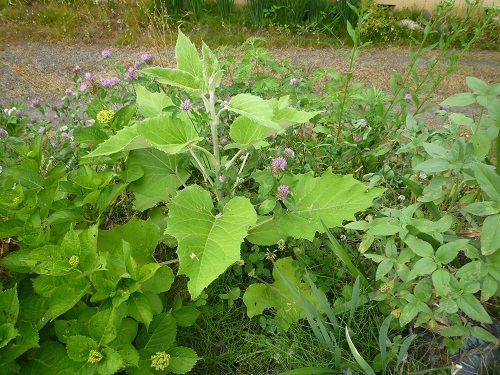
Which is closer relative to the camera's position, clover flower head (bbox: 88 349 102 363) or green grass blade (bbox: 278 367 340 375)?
clover flower head (bbox: 88 349 102 363)

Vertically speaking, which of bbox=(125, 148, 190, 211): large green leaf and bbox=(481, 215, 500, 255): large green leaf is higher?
bbox=(481, 215, 500, 255): large green leaf

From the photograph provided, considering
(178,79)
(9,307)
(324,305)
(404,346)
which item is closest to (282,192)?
(324,305)

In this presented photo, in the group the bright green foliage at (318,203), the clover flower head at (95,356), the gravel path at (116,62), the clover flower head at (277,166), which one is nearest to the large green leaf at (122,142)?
→ the clover flower head at (277,166)

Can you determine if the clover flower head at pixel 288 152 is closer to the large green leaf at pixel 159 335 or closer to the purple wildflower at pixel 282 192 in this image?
the purple wildflower at pixel 282 192

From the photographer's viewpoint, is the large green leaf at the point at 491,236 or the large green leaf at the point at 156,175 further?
the large green leaf at the point at 156,175

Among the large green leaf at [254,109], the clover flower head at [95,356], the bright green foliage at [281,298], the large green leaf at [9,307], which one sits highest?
the large green leaf at [254,109]

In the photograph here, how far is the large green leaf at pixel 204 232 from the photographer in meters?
1.35

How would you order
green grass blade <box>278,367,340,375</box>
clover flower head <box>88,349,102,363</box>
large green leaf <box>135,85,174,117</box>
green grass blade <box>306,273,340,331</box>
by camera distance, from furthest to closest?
large green leaf <box>135,85,174,117</box> → green grass blade <box>306,273,340,331</box> → green grass blade <box>278,367,340,375</box> → clover flower head <box>88,349,102,363</box>

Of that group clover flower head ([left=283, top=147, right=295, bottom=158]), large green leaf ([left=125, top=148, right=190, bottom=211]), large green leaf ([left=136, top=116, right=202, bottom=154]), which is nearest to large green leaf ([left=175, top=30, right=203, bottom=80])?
large green leaf ([left=136, top=116, right=202, bottom=154])

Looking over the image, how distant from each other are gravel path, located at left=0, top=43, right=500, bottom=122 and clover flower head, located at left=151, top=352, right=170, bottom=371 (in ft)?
11.6

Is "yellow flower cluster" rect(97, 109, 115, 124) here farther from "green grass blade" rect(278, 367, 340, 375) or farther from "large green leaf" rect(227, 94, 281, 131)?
"green grass blade" rect(278, 367, 340, 375)

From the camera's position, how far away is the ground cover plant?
4.33ft

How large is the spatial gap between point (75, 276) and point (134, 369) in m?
0.36

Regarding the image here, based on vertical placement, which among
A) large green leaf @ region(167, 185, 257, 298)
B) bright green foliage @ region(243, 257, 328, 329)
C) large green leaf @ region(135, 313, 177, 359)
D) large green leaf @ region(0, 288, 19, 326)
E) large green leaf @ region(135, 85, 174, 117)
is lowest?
bright green foliage @ region(243, 257, 328, 329)
